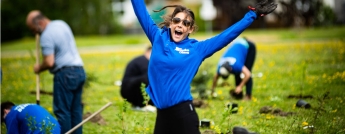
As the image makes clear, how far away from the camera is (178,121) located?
150 inches

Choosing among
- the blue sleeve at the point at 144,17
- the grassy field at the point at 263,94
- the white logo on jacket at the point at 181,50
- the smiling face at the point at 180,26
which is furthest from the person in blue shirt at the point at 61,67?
the white logo on jacket at the point at 181,50

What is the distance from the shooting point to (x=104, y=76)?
529 inches

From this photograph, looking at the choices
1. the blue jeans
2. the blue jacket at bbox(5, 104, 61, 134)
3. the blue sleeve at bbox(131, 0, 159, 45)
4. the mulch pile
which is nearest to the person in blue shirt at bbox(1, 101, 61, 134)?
the blue jacket at bbox(5, 104, 61, 134)

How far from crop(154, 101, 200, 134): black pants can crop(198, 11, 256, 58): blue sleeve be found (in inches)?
17.8

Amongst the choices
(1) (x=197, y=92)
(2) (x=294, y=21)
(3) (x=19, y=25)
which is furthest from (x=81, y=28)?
(1) (x=197, y=92)

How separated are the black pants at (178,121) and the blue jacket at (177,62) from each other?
46 mm

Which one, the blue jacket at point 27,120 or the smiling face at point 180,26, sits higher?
the smiling face at point 180,26

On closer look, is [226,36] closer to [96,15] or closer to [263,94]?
[263,94]

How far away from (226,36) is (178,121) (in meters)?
0.74

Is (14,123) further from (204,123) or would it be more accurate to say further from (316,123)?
(316,123)

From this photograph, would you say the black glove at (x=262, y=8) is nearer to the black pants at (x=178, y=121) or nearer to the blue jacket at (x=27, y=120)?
the black pants at (x=178, y=121)

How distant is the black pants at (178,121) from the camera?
12.5 feet

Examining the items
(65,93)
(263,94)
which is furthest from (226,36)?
(263,94)

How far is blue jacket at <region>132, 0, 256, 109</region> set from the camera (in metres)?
3.85
